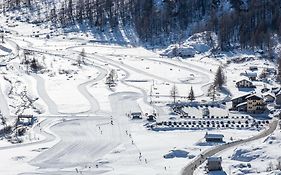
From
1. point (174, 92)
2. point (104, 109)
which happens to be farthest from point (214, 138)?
point (174, 92)

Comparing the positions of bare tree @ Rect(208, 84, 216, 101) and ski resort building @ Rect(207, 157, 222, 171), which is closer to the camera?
ski resort building @ Rect(207, 157, 222, 171)

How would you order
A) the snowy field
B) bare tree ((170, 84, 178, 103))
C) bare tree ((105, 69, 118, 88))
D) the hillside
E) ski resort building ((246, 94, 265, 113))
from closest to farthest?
1. the snowy field
2. ski resort building ((246, 94, 265, 113))
3. bare tree ((170, 84, 178, 103))
4. bare tree ((105, 69, 118, 88))
5. the hillside

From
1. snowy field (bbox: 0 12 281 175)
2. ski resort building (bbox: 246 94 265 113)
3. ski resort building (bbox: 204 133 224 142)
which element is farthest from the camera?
ski resort building (bbox: 246 94 265 113)

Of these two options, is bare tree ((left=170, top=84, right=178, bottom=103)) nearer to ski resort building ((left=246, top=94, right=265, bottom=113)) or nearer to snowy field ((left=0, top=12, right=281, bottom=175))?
snowy field ((left=0, top=12, right=281, bottom=175))

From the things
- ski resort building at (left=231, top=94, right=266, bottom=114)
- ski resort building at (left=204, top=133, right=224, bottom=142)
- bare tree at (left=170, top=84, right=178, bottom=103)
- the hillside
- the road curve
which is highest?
the hillside

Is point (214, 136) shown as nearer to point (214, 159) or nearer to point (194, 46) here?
point (214, 159)

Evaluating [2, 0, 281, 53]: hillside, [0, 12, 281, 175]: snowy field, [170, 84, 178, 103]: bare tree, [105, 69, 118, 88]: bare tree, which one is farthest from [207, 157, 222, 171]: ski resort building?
[2, 0, 281, 53]: hillside

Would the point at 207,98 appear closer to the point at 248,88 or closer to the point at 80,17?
the point at 248,88

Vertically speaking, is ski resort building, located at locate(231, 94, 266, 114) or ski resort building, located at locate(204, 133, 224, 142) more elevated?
ski resort building, located at locate(231, 94, 266, 114)

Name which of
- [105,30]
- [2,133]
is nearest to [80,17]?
[105,30]
